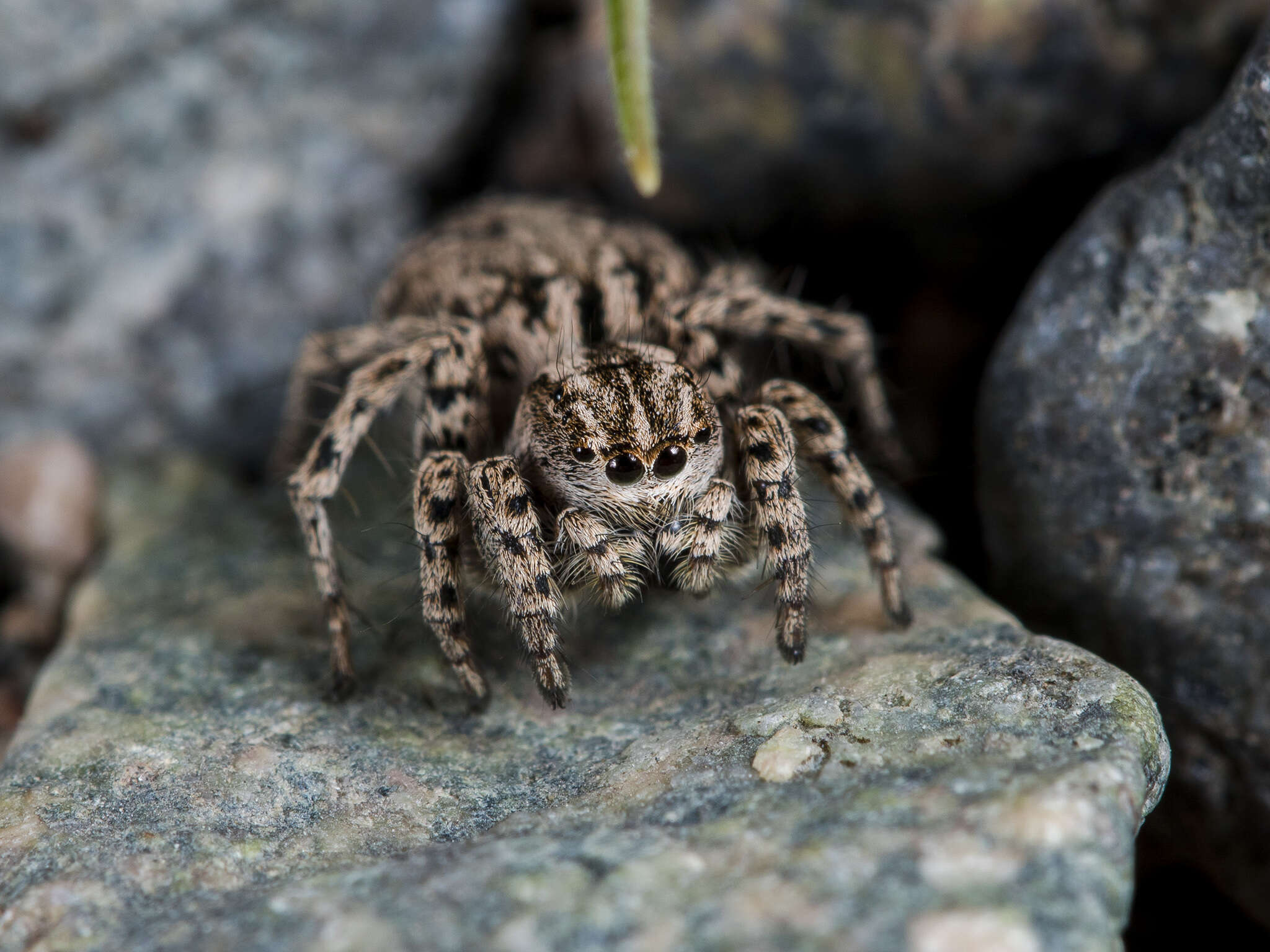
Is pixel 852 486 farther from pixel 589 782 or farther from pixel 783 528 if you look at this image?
pixel 589 782

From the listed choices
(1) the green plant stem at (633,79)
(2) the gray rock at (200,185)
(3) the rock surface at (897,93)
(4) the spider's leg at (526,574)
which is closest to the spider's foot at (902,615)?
(4) the spider's leg at (526,574)

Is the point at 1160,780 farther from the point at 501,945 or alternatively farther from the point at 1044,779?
the point at 501,945

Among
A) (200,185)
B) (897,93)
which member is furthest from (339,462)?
(897,93)

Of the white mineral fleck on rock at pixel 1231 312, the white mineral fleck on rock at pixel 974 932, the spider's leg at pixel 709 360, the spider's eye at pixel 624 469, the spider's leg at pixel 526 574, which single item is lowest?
the white mineral fleck on rock at pixel 974 932

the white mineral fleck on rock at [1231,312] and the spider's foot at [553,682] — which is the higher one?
the white mineral fleck on rock at [1231,312]

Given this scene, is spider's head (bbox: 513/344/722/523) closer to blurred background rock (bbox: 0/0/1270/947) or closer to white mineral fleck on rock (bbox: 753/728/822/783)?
white mineral fleck on rock (bbox: 753/728/822/783)

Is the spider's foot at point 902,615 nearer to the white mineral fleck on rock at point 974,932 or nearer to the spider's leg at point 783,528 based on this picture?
the spider's leg at point 783,528

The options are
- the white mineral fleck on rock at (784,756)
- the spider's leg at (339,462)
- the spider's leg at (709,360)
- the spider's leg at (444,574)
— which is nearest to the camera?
the white mineral fleck on rock at (784,756)
